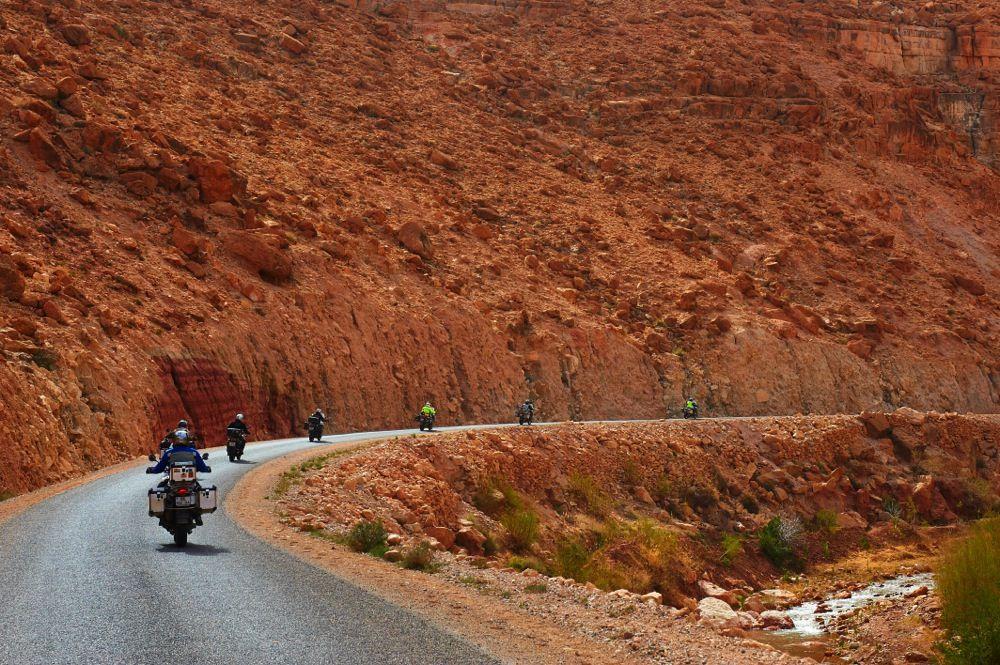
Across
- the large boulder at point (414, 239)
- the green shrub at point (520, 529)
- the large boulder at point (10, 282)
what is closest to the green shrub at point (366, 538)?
the green shrub at point (520, 529)

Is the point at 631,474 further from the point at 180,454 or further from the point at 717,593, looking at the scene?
the point at 180,454

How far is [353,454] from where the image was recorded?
2206 cm

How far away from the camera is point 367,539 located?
13922mm

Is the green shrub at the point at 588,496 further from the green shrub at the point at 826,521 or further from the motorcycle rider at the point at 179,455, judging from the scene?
the motorcycle rider at the point at 179,455

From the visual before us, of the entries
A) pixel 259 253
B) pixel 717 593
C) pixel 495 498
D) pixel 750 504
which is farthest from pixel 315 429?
pixel 750 504

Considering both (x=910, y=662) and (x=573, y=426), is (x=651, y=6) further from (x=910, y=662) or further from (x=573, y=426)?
(x=910, y=662)

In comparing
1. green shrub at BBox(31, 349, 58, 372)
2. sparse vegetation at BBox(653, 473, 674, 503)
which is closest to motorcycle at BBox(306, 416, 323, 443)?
green shrub at BBox(31, 349, 58, 372)

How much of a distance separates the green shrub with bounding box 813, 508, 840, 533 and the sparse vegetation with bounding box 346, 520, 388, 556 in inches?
841

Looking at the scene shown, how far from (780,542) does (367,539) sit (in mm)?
18778

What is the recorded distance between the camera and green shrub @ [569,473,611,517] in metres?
26.8

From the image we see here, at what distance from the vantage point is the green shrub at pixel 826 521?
3167 cm

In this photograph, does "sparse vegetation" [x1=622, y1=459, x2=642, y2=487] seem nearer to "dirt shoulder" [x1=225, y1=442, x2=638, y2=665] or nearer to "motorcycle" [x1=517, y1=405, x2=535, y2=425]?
"motorcycle" [x1=517, y1=405, x2=535, y2=425]

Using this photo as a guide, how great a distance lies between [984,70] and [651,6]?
25.0 metres

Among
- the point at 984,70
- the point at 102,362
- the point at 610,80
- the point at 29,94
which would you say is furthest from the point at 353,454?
the point at 984,70
